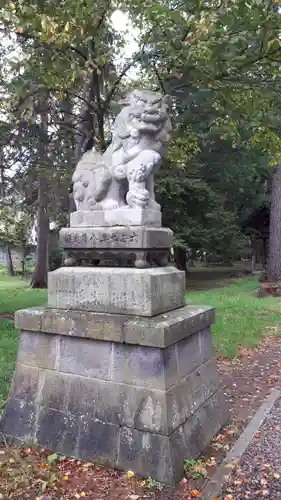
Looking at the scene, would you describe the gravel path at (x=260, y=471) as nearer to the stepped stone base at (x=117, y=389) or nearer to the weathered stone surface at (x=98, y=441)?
the stepped stone base at (x=117, y=389)

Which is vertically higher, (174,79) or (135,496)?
(174,79)

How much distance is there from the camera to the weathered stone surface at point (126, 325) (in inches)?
124

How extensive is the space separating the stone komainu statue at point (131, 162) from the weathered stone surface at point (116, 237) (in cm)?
23

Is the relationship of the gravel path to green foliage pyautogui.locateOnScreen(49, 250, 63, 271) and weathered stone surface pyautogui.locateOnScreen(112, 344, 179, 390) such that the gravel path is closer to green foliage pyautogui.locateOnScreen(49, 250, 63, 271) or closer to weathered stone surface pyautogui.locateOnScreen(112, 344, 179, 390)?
weathered stone surface pyautogui.locateOnScreen(112, 344, 179, 390)

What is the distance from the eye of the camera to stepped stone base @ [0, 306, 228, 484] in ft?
10.3

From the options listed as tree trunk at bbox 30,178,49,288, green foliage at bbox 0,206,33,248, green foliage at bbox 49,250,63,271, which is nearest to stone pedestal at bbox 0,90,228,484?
tree trunk at bbox 30,178,49,288

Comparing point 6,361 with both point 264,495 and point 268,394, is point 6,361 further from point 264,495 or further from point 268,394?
point 264,495

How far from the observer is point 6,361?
18.8 feet

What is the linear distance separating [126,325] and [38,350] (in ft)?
3.28

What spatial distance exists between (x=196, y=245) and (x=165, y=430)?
1293 centimetres

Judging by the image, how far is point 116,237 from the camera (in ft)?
11.6

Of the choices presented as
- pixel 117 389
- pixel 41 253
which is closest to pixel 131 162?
pixel 117 389

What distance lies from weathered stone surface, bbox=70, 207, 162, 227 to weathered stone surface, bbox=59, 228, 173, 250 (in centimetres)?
5

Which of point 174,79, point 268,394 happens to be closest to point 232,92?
point 174,79
